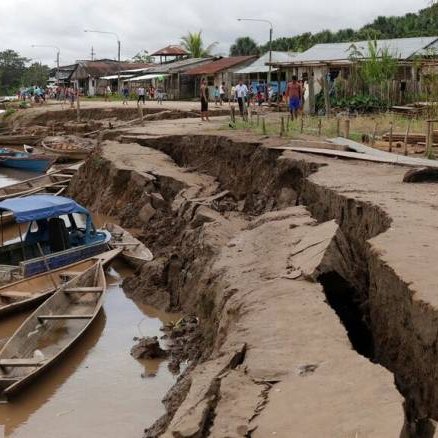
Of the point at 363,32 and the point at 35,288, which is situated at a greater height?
the point at 363,32

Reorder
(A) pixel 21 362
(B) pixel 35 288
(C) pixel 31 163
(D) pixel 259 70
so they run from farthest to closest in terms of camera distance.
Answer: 1. (D) pixel 259 70
2. (C) pixel 31 163
3. (B) pixel 35 288
4. (A) pixel 21 362

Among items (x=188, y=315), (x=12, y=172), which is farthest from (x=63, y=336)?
(x=12, y=172)

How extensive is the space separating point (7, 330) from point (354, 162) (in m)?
7.75

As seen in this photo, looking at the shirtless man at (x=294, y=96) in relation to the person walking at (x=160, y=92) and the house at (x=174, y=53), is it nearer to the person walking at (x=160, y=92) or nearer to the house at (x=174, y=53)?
the person walking at (x=160, y=92)

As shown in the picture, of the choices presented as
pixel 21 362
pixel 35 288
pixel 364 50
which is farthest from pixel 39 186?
pixel 21 362

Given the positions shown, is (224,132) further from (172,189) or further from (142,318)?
(142,318)

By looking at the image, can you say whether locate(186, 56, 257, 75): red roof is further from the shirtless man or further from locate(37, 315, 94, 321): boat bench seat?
locate(37, 315, 94, 321): boat bench seat

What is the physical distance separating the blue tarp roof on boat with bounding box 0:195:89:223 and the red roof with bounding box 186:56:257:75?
104 feet

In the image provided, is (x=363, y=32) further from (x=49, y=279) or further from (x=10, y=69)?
(x=10, y=69)

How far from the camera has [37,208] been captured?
13781 mm

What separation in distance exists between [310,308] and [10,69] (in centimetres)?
9152

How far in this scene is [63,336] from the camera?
37.0 feet

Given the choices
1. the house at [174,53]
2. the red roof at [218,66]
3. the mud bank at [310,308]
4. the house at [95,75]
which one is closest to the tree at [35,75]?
the house at [95,75]

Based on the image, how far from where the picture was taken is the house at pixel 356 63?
2555cm
